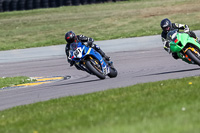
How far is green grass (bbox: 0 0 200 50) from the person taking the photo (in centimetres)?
2922

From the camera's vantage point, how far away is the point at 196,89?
29.4ft

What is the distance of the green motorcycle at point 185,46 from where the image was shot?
40.1 ft

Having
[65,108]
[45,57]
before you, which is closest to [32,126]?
[65,108]

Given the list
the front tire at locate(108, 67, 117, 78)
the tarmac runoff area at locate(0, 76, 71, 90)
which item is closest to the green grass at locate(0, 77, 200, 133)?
the front tire at locate(108, 67, 117, 78)

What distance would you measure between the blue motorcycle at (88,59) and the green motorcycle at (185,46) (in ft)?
6.24

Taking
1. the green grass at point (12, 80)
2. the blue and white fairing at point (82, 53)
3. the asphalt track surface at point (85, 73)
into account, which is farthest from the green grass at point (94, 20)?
the blue and white fairing at point (82, 53)

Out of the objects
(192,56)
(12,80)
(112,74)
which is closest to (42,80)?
(12,80)

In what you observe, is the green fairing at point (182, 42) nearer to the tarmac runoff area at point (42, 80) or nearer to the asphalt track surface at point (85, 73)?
the asphalt track surface at point (85, 73)

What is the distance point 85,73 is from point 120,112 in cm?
→ 869

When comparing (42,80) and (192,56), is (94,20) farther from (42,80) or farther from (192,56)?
(192,56)

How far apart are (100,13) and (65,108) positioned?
28763mm

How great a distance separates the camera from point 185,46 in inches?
488

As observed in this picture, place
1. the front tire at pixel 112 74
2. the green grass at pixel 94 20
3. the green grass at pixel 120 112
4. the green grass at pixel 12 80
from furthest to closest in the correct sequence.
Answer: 1. the green grass at pixel 94 20
2. the green grass at pixel 12 80
3. the front tire at pixel 112 74
4. the green grass at pixel 120 112

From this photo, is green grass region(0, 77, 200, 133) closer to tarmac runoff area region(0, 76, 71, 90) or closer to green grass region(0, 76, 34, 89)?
tarmac runoff area region(0, 76, 71, 90)
